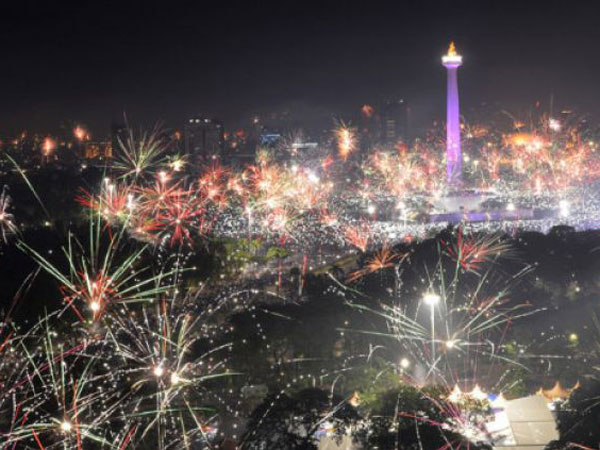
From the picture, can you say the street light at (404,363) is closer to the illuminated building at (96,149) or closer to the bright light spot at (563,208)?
the bright light spot at (563,208)

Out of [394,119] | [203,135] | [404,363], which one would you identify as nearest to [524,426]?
[404,363]

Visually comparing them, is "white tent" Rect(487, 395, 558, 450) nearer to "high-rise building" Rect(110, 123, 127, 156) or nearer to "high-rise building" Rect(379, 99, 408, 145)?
"high-rise building" Rect(110, 123, 127, 156)

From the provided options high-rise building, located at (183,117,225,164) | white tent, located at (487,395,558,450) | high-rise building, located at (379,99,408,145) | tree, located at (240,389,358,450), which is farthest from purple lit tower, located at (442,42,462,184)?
high-rise building, located at (379,99,408,145)

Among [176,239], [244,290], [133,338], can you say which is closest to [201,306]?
[244,290]

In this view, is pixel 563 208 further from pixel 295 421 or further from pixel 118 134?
pixel 118 134

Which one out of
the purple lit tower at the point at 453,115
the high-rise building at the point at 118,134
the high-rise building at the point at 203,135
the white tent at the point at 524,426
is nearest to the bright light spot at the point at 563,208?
the purple lit tower at the point at 453,115
